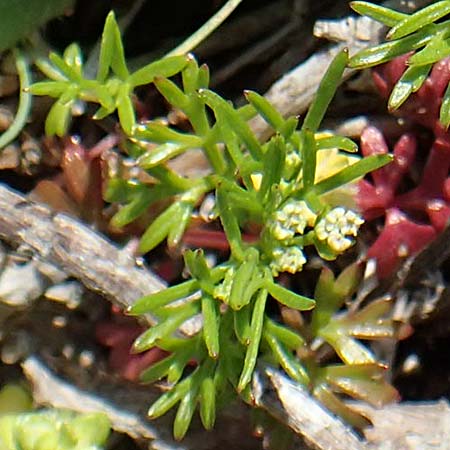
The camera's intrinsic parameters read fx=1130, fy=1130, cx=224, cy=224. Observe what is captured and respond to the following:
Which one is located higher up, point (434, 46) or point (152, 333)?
point (434, 46)

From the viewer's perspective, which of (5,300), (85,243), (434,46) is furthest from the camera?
(5,300)

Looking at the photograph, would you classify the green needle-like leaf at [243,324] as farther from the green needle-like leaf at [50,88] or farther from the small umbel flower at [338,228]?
the green needle-like leaf at [50,88]

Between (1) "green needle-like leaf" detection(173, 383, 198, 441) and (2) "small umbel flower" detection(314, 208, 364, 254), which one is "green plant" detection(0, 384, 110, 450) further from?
(2) "small umbel flower" detection(314, 208, 364, 254)

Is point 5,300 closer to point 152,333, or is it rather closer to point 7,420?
point 7,420

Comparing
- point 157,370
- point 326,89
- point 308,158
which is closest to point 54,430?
point 157,370

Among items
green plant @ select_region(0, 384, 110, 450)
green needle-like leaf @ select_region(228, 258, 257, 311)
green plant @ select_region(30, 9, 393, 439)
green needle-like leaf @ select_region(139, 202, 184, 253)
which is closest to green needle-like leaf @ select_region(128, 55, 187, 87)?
green plant @ select_region(30, 9, 393, 439)

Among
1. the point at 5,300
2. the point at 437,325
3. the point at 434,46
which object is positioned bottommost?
the point at 437,325

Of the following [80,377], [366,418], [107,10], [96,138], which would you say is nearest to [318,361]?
[366,418]
